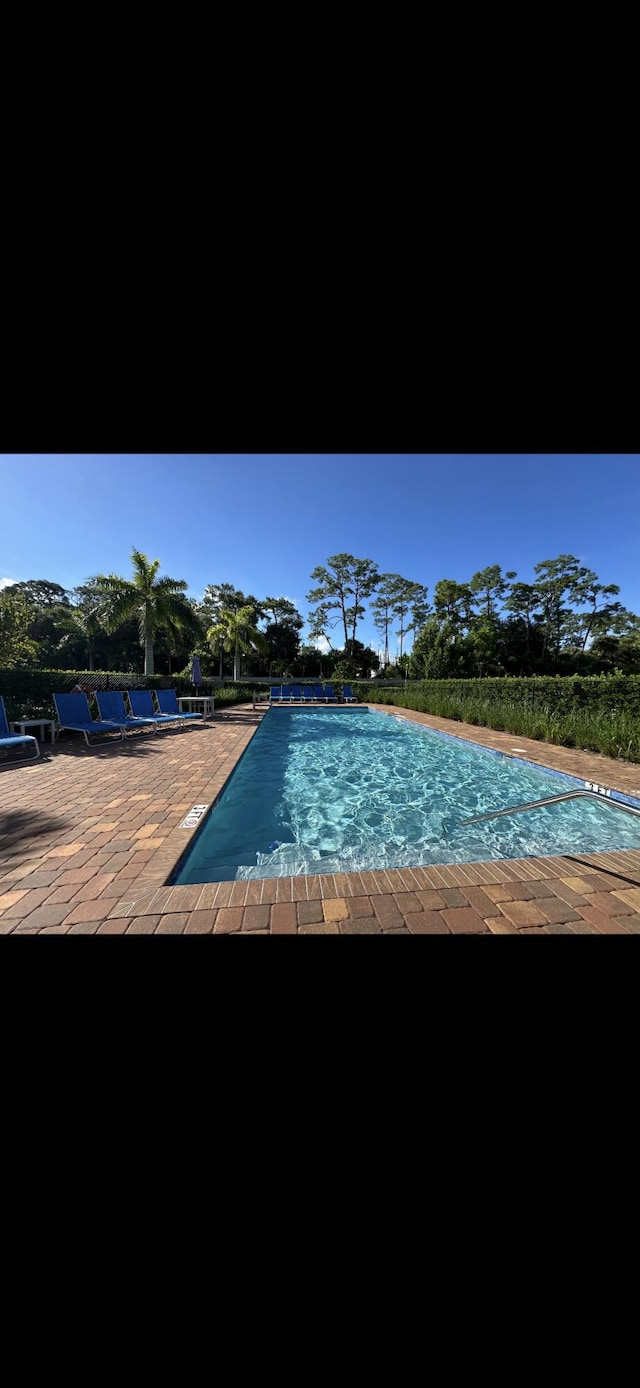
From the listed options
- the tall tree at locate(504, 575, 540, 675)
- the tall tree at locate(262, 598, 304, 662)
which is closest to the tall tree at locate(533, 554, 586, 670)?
the tall tree at locate(504, 575, 540, 675)

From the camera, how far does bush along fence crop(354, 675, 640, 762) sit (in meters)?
7.20

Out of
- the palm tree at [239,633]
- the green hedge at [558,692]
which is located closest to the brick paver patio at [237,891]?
the green hedge at [558,692]

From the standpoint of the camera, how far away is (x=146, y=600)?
47.3ft

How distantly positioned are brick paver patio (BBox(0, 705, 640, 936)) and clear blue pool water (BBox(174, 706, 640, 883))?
20.4 inches

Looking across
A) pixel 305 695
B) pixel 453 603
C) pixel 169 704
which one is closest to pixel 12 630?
pixel 169 704

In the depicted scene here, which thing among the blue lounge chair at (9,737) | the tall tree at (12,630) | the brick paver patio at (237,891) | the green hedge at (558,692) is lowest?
the brick paver patio at (237,891)

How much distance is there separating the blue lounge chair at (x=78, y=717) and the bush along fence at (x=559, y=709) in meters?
8.31

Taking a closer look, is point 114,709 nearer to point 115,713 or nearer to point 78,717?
point 115,713

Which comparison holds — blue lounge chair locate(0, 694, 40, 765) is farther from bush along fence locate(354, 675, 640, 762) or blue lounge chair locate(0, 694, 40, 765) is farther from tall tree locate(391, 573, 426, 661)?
tall tree locate(391, 573, 426, 661)

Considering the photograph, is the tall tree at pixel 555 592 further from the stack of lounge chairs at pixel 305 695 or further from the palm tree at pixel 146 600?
the palm tree at pixel 146 600

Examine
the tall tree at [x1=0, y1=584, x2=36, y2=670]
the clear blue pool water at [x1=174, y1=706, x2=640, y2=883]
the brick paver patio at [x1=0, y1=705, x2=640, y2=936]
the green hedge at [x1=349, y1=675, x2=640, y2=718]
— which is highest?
the tall tree at [x1=0, y1=584, x2=36, y2=670]

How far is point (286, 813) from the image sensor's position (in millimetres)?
5008

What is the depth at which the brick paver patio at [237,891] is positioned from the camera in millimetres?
2121
